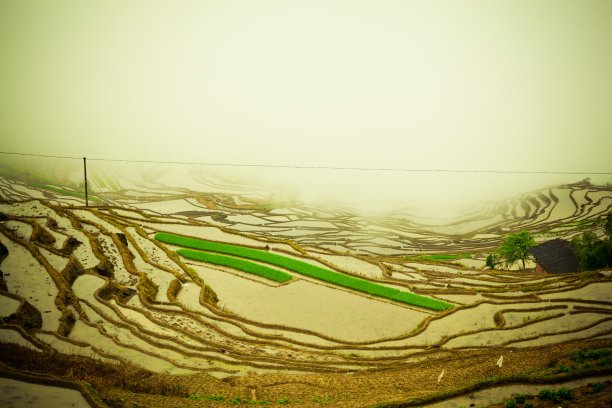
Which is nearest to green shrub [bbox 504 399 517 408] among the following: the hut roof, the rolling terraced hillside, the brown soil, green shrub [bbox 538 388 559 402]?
the brown soil

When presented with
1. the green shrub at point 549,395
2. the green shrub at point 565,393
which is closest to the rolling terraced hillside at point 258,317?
the green shrub at point 549,395

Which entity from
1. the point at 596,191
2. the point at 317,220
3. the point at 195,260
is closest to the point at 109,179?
the point at 317,220

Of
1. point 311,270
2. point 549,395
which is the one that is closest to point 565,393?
point 549,395

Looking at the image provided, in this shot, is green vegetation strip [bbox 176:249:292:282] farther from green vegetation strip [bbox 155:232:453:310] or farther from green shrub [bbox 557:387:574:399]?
green shrub [bbox 557:387:574:399]

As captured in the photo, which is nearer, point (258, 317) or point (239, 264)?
point (258, 317)

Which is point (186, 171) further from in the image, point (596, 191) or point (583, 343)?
point (596, 191)

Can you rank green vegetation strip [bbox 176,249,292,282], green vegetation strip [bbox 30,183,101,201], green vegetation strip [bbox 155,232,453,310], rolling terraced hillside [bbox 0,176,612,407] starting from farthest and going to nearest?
green vegetation strip [bbox 30,183,101,201] < green vegetation strip [bbox 176,249,292,282] < green vegetation strip [bbox 155,232,453,310] < rolling terraced hillside [bbox 0,176,612,407]

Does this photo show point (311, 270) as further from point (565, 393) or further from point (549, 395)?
point (565, 393)
